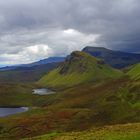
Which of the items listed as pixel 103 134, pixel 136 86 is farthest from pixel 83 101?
pixel 103 134

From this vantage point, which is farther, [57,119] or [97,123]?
[57,119]

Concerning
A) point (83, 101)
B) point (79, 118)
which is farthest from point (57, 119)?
point (83, 101)

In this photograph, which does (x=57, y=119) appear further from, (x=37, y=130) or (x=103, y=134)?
(x=103, y=134)

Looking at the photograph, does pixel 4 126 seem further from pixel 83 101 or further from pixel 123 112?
pixel 83 101

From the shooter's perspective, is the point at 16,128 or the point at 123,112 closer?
the point at 16,128

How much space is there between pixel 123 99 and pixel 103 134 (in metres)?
129

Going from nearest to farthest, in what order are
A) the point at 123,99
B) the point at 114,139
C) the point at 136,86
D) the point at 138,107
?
the point at 114,139
the point at 138,107
the point at 123,99
the point at 136,86

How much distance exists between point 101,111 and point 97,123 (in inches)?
898

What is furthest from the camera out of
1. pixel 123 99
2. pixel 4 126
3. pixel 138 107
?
pixel 123 99

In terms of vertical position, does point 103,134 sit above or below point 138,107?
above

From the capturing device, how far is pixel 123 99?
171 meters

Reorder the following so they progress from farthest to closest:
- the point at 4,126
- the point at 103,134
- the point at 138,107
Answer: the point at 138,107 < the point at 4,126 < the point at 103,134

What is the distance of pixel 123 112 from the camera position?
131750mm

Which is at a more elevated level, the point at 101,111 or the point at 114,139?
the point at 114,139
